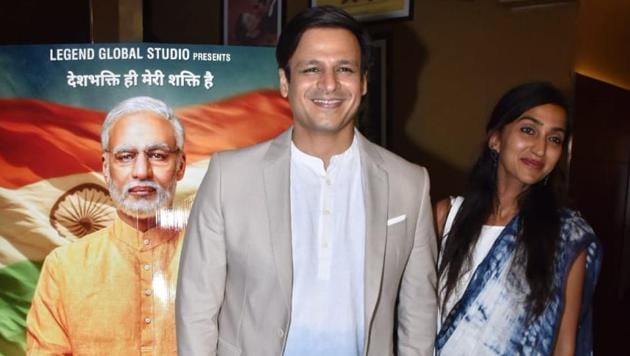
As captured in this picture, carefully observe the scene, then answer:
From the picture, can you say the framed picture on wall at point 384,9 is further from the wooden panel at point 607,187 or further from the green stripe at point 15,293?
the green stripe at point 15,293

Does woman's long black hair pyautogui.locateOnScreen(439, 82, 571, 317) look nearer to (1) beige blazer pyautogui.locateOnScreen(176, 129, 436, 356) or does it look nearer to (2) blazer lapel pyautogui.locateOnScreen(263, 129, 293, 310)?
(1) beige blazer pyautogui.locateOnScreen(176, 129, 436, 356)

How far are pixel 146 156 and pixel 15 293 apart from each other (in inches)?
21.0

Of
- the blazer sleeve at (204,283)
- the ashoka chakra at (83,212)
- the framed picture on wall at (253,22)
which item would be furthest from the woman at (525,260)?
the framed picture on wall at (253,22)

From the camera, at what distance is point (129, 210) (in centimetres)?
174

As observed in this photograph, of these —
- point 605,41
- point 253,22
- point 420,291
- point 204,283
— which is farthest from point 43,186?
point 605,41

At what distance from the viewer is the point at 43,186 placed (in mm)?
1723

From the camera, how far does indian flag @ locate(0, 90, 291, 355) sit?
171 centimetres

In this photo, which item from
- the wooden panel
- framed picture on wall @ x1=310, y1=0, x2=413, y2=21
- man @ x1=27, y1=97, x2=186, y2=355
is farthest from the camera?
the wooden panel

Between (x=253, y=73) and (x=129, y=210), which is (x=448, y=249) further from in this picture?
(x=129, y=210)

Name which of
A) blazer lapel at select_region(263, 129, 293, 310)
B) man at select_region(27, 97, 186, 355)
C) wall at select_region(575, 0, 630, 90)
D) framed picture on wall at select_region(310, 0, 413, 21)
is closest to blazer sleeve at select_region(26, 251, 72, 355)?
man at select_region(27, 97, 186, 355)

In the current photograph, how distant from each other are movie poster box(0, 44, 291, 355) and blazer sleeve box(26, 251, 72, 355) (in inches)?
1.4

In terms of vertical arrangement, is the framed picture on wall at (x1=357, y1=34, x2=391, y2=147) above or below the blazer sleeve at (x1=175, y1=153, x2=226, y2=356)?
above

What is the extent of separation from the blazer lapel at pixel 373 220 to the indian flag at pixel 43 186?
0.53 meters

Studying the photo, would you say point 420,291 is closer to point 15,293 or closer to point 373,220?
point 373,220
